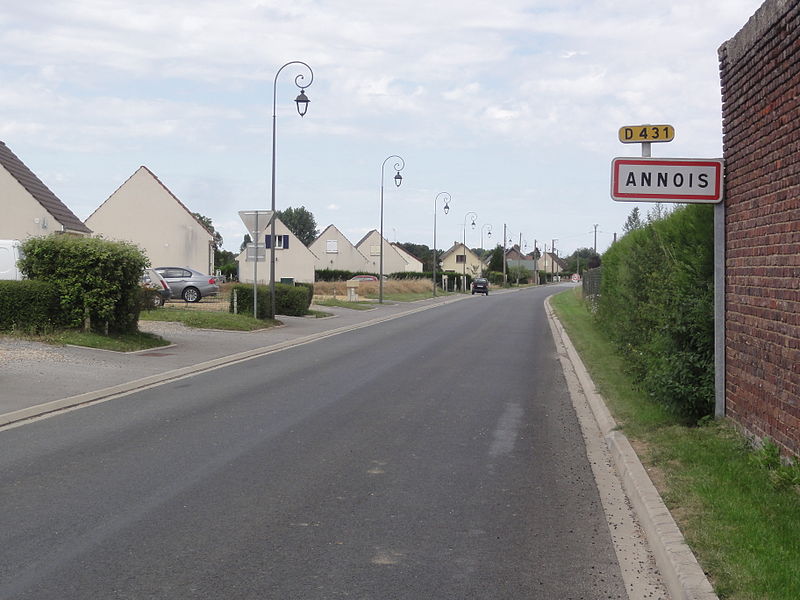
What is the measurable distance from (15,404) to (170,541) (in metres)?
Result: 5.80

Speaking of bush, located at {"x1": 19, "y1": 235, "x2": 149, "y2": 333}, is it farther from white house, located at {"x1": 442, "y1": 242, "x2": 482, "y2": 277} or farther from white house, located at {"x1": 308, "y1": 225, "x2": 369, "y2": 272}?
white house, located at {"x1": 442, "y1": 242, "x2": 482, "y2": 277}

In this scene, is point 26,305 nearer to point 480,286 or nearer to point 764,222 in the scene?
point 764,222

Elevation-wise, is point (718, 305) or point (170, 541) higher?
point (718, 305)

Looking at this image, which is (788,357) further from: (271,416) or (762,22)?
(271,416)

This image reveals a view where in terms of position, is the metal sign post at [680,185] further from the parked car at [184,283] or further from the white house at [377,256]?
the white house at [377,256]

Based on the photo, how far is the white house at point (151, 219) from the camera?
5094 cm

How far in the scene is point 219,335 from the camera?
69.0ft

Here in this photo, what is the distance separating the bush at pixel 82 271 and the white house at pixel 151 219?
3454 cm

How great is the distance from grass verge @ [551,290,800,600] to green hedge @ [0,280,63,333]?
11304mm

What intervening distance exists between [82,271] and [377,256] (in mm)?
88036

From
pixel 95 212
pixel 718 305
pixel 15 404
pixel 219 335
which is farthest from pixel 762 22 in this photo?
pixel 95 212

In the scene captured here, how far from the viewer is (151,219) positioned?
51.1 metres

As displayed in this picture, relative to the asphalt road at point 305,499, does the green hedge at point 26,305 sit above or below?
above

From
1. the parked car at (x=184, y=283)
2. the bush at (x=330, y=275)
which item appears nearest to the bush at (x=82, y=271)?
the parked car at (x=184, y=283)
